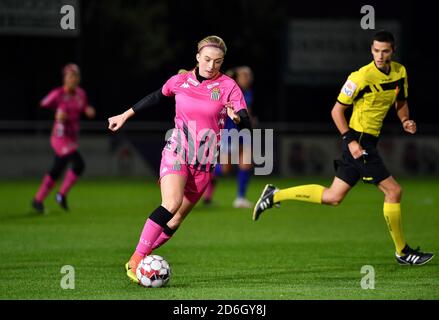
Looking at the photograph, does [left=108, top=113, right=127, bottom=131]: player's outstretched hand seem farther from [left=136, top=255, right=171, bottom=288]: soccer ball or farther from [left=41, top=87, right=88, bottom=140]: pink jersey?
[left=41, top=87, right=88, bottom=140]: pink jersey

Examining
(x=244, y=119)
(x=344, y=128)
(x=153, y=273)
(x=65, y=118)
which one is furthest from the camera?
(x=65, y=118)

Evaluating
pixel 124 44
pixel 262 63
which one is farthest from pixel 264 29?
pixel 124 44

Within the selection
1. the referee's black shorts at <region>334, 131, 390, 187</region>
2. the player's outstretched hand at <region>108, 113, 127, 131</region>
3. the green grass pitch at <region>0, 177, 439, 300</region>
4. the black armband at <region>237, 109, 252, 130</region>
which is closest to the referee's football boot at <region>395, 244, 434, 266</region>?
the green grass pitch at <region>0, 177, 439, 300</region>

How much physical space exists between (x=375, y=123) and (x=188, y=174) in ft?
7.65

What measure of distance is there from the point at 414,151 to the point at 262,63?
1049 cm

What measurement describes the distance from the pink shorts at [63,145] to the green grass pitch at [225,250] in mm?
1028

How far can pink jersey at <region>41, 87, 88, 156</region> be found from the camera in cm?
1614

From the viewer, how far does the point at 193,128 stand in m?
8.72

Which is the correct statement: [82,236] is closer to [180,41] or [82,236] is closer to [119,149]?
[119,149]

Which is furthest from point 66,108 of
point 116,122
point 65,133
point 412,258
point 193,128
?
point 412,258

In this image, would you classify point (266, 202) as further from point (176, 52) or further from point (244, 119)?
point (176, 52)

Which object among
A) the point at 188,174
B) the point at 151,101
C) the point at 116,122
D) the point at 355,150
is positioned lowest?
the point at 188,174

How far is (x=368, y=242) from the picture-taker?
477 inches

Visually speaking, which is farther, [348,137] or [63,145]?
[63,145]
